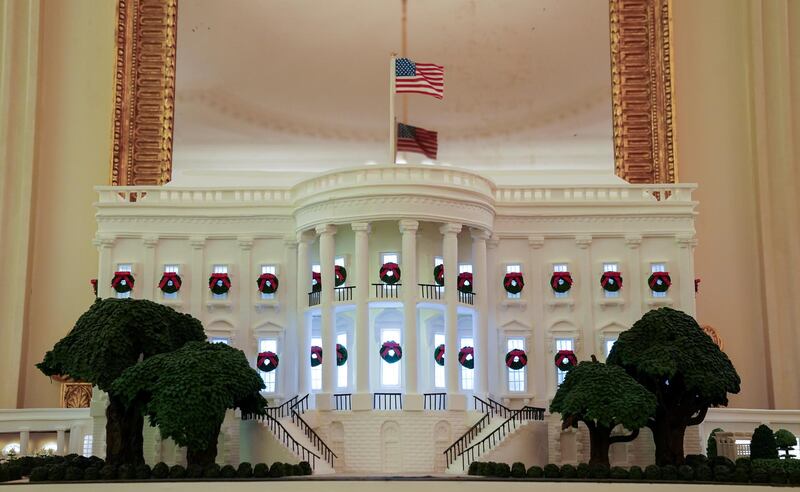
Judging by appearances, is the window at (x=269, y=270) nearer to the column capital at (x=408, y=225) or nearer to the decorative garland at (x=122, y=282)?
the decorative garland at (x=122, y=282)

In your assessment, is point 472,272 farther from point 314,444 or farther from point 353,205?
point 314,444

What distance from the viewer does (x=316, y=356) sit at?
42656mm

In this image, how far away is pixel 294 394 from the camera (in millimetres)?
43156

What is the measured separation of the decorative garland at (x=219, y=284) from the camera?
43406 mm

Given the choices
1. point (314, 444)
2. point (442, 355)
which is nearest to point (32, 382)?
point (314, 444)

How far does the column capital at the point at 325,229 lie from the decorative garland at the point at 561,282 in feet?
29.7

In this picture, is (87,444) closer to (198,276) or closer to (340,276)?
(198,276)

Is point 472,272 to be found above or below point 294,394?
above

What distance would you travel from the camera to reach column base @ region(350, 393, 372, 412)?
4012cm

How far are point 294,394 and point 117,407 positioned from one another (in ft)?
26.2

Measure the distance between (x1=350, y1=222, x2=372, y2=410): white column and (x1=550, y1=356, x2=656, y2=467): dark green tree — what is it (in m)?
7.03

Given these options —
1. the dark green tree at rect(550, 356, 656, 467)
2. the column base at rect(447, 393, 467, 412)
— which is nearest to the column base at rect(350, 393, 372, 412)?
the column base at rect(447, 393, 467, 412)

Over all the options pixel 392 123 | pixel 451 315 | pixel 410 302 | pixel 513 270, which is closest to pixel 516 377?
pixel 513 270

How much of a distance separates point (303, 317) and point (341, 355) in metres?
2.12
